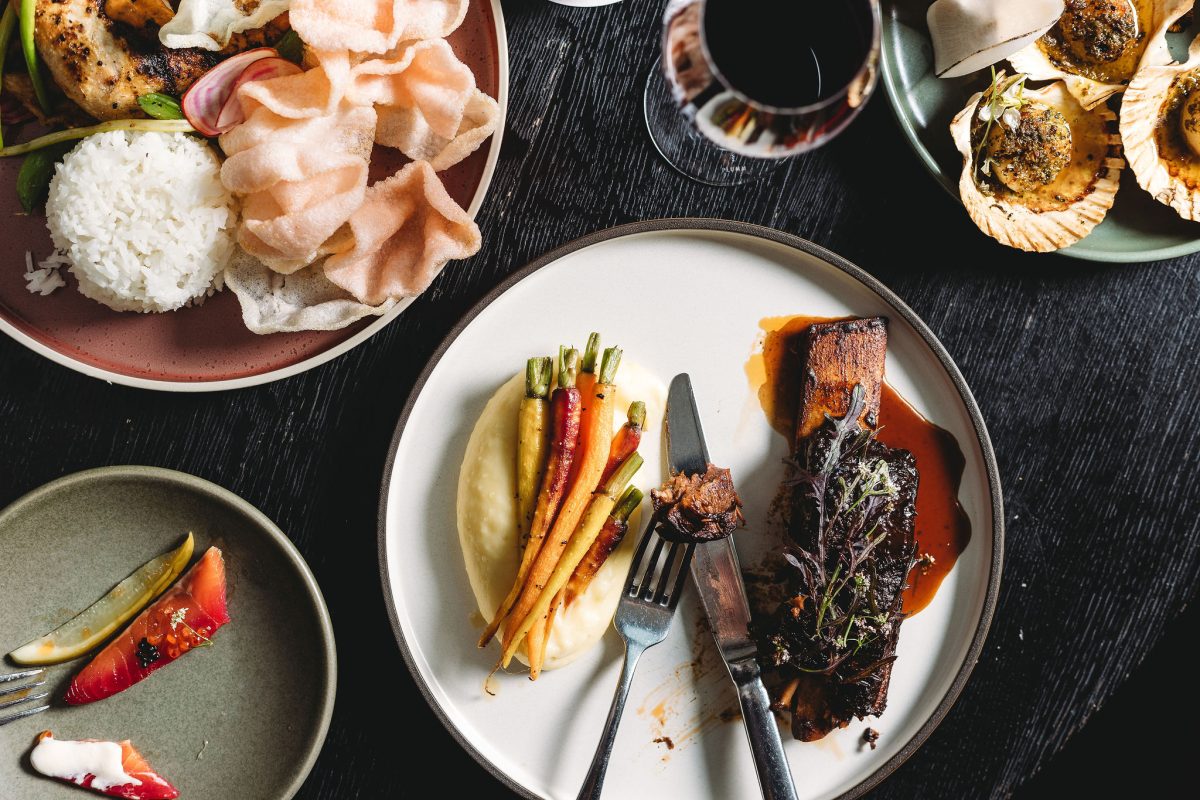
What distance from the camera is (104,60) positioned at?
1.56 metres

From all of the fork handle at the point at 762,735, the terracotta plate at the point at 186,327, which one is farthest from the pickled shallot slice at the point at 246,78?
the fork handle at the point at 762,735

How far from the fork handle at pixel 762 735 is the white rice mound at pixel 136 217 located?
1.41 m

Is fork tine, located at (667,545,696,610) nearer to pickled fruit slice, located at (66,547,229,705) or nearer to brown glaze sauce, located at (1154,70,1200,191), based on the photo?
pickled fruit slice, located at (66,547,229,705)

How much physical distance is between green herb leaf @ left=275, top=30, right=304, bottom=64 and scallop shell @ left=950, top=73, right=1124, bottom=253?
134cm

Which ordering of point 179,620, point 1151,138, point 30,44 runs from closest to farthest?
1. point 30,44
2. point 179,620
3. point 1151,138

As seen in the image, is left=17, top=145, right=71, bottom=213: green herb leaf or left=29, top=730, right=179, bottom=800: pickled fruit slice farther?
left=29, top=730, right=179, bottom=800: pickled fruit slice

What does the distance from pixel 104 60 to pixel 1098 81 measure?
2072mm

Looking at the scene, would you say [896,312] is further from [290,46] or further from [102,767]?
[102,767]

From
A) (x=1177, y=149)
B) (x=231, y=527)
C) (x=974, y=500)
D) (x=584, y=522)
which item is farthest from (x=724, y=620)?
(x=1177, y=149)

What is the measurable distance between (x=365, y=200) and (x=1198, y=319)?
190 cm

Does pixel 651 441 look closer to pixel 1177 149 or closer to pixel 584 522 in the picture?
pixel 584 522

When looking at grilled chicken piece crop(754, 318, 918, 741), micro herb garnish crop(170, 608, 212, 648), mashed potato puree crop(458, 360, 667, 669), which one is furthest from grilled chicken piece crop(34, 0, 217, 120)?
grilled chicken piece crop(754, 318, 918, 741)

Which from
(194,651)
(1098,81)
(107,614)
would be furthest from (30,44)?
(1098,81)

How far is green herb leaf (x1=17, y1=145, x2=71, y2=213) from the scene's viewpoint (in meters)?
1.64
